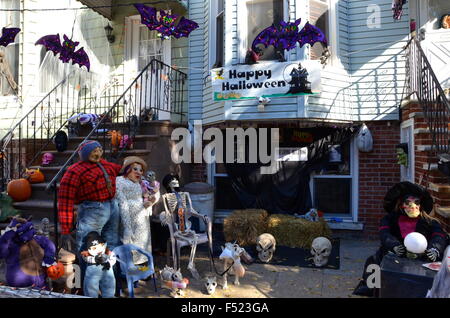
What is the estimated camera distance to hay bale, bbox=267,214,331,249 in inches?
232

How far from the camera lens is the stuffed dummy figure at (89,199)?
366cm

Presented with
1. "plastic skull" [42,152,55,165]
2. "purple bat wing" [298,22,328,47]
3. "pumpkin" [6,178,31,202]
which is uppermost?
"purple bat wing" [298,22,328,47]

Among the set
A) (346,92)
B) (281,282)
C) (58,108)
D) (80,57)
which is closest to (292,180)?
(346,92)

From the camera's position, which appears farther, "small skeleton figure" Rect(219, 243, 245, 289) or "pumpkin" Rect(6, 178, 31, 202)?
"pumpkin" Rect(6, 178, 31, 202)

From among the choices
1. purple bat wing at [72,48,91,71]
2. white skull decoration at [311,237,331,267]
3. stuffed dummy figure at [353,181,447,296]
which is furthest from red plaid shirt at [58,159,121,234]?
purple bat wing at [72,48,91,71]

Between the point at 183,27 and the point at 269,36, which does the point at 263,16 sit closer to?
the point at 269,36

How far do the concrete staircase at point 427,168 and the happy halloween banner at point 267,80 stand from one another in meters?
1.61

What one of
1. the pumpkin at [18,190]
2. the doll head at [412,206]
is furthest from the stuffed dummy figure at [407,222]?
the pumpkin at [18,190]

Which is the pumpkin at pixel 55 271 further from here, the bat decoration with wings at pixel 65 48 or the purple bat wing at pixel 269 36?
the bat decoration with wings at pixel 65 48

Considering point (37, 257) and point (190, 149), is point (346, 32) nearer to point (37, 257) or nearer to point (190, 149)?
point (190, 149)

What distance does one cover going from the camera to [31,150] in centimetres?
748

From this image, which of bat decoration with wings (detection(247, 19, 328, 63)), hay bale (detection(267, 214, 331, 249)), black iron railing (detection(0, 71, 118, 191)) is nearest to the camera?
bat decoration with wings (detection(247, 19, 328, 63))

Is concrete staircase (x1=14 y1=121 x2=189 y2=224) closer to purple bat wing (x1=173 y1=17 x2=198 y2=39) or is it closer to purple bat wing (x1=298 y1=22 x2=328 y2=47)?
purple bat wing (x1=173 y1=17 x2=198 y2=39)
